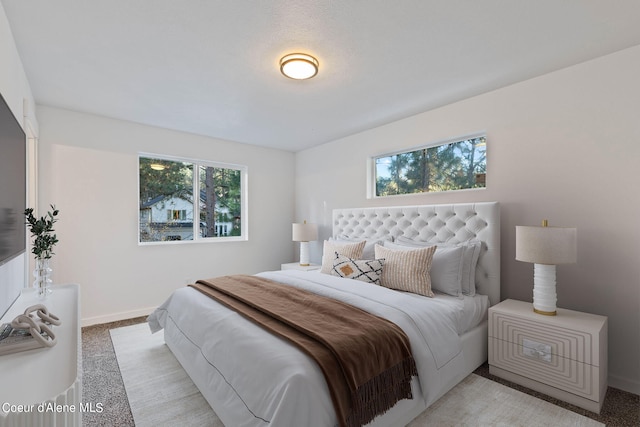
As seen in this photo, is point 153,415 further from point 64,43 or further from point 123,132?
point 123,132

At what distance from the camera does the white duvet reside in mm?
1359

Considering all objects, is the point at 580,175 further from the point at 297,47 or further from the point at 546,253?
the point at 297,47

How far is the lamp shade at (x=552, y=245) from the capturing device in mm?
2111

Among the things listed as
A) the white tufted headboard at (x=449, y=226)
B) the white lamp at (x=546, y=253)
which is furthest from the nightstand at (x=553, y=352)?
the white tufted headboard at (x=449, y=226)

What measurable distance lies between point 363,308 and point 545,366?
4.47ft

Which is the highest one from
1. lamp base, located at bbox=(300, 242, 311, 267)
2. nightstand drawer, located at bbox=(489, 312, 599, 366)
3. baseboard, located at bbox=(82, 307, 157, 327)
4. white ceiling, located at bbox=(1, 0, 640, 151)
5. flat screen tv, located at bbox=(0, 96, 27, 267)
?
white ceiling, located at bbox=(1, 0, 640, 151)

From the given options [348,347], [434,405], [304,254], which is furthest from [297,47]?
[304,254]

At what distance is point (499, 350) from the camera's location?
2344 mm

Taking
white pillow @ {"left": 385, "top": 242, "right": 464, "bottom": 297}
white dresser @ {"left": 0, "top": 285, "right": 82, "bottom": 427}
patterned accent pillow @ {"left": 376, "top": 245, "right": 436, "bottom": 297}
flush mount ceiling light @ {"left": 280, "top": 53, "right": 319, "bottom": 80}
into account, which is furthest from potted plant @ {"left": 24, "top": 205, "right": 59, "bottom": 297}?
white pillow @ {"left": 385, "top": 242, "right": 464, "bottom": 297}

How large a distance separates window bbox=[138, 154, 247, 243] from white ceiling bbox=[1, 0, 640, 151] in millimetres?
1062

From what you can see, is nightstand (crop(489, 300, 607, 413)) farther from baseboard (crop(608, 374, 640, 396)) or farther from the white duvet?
the white duvet

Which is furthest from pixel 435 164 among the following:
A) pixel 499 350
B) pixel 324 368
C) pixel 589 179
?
pixel 324 368

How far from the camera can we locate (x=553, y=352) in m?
2.09

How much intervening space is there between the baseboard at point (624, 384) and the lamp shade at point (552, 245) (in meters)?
0.98
